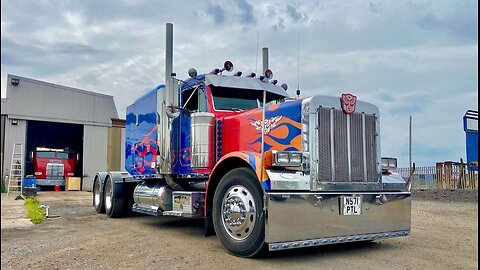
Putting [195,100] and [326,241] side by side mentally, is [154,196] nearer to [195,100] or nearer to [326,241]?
[195,100]

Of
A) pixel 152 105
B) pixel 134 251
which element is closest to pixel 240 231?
pixel 134 251

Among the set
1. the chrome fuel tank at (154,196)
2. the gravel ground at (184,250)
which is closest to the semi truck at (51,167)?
the gravel ground at (184,250)

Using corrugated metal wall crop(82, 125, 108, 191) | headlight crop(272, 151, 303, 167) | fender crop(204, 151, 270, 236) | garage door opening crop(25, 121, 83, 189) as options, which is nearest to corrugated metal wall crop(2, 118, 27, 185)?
garage door opening crop(25, 121, 83, 189)

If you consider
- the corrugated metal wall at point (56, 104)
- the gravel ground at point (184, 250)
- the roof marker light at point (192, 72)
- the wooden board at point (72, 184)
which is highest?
the corrugated metal wall at point (56, 104)

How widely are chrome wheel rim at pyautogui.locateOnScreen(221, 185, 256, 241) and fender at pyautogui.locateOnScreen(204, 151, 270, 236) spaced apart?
36 cm

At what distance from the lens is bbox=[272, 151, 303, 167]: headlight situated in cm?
533

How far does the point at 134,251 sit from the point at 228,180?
164 cm

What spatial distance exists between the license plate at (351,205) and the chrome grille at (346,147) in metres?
0.28

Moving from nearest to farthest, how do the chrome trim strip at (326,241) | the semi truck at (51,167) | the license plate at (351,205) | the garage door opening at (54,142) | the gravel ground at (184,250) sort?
the chrome trim strip at (326,241) → the gravel ground at (184,250) → the license plate at (351,205) → the semi truck at (51,167) → the garage door opening at (54,142)

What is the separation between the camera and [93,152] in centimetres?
2712

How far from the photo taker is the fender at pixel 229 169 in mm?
5312

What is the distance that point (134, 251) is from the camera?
6.01m

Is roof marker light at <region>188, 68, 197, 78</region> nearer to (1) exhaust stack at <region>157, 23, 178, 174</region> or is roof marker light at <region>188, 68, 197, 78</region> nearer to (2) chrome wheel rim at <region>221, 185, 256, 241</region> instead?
(1) exhaust stack at <region>157, 23, 178, 174</region>

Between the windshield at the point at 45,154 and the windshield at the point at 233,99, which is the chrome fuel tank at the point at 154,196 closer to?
the windshield at the point at 233,99
